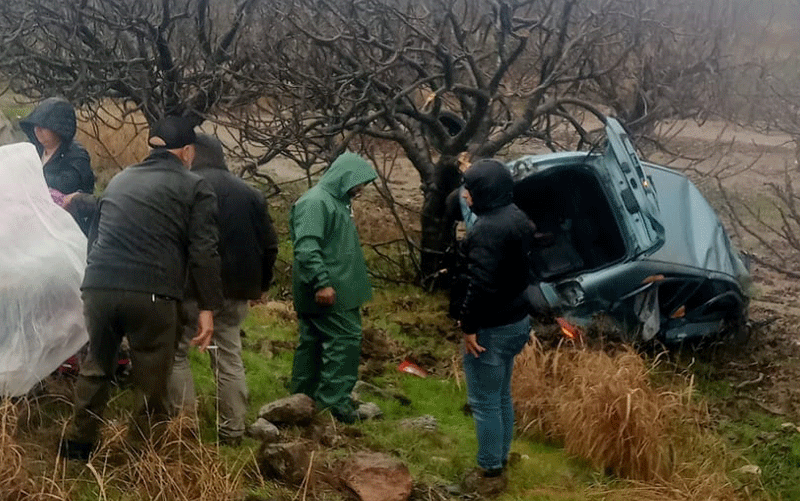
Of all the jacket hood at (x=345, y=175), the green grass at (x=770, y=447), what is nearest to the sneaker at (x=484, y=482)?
the jacket hood at (x=345, y=175)

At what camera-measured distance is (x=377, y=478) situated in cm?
433

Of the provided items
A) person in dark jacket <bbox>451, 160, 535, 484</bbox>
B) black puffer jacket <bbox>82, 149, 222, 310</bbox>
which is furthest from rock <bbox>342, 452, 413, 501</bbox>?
black puffer jacket <bbox>82, 149, 222, 310</bbox>

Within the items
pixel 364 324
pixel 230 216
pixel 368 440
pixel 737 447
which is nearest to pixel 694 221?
pixel 737 447

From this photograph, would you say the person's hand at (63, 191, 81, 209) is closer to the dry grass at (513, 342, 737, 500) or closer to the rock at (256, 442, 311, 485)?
the rock at (256, 442, 311, 485)

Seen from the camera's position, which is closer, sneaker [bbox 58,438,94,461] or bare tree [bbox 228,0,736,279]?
sneaker [bbox 58,438,94,461]

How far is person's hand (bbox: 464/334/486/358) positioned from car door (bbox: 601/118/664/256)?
2677 mm

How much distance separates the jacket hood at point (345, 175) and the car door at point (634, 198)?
233 centimetres

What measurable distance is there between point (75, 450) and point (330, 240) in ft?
5.83

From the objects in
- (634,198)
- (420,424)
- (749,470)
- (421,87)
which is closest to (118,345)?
(420,424)

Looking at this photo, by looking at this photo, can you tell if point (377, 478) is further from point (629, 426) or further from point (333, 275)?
point (629, 426)

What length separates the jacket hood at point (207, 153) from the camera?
4.82 meters

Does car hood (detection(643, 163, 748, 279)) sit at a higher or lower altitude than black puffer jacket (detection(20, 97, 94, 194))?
lower

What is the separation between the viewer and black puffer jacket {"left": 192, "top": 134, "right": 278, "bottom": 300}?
4.83 m

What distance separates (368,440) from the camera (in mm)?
5207
